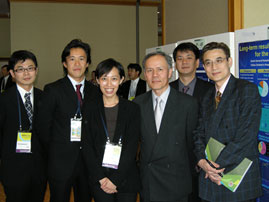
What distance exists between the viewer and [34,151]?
246cm

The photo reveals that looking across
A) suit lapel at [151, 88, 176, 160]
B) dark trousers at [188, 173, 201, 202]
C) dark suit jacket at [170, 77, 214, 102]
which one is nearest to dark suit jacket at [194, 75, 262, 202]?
suit lapel at [151, 88, 176, 160]

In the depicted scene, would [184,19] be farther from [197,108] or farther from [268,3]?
[197,108]

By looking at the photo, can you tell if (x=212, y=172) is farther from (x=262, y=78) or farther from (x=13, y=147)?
(x=13, y=147)

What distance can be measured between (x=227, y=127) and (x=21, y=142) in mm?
1651

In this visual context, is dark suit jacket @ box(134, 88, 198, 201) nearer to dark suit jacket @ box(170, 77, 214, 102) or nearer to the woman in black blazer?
the woman in black blazer

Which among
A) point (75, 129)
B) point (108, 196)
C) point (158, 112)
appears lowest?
point (108, 196)

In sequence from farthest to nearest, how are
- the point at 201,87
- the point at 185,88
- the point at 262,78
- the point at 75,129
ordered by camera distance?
the point at 185,88 → the point at 201,87 → the point at 75,129 → the point at 262,78

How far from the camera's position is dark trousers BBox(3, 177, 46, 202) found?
2412 mm

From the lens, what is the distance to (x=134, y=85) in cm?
727

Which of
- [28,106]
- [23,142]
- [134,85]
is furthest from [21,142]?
[134,85]

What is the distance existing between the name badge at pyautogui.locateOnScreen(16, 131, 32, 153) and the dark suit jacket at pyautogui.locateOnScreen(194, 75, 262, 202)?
4.78ft

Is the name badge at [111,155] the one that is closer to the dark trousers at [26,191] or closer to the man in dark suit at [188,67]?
the dark trousers at [26,191]

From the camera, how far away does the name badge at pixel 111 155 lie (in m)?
2.02

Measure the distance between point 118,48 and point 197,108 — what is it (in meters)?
7.99
